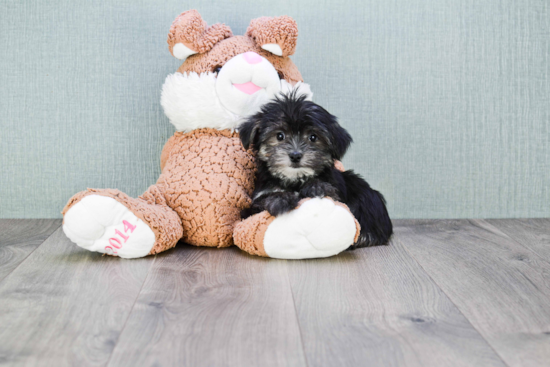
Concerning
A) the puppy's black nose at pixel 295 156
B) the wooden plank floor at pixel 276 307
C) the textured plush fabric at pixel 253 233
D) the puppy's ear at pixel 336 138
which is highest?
the puppy's ear at pixel 336 138

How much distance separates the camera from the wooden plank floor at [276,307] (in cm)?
108

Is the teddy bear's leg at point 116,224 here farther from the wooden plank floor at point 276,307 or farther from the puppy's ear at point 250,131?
the puppy's ear at point 250,131

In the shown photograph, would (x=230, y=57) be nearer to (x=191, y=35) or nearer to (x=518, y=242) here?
(x=191, y=35)

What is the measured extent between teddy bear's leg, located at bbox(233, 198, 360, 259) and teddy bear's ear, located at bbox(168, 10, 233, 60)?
699 mm

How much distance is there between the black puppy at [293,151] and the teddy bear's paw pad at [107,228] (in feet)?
1.19

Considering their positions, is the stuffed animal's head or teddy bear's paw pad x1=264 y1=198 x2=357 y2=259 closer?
teddy bear's paw pad x1=264 y1=198 x2=357 y2=259

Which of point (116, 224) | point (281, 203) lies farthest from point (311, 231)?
point (116, 224)

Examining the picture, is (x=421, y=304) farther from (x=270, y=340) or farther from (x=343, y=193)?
(x=343, y=193)

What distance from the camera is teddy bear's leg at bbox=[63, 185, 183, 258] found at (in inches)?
63.2

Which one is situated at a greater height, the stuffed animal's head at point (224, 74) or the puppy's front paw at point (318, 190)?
the stuffed animal's head at point (224, 74)

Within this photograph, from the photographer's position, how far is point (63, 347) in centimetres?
110

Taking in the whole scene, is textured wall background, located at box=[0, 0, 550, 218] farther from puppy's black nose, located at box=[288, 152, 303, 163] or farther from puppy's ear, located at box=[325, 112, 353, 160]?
puppy's black nose, located at box=[288, 152, 303, 163]

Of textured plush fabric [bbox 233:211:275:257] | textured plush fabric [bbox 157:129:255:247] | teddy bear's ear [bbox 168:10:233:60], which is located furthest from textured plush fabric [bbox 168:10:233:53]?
textured plush fabric [bbox 233:211:275:257]

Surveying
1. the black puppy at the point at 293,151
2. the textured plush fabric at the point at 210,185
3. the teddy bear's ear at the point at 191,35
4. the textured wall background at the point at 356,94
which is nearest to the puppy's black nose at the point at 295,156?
the black puppy at the point at 293,151
